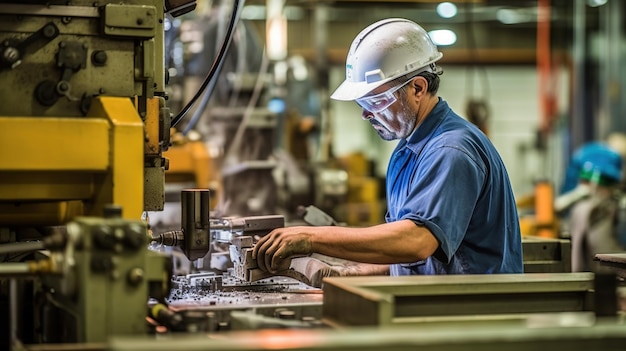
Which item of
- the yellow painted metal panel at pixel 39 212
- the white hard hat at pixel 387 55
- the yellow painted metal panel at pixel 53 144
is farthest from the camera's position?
the white hard hat at pixel 387 55

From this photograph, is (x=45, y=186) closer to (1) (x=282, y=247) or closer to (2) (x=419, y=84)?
(1) (x=282, y=247)

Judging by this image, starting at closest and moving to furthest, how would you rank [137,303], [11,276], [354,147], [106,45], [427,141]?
[137,303] < [11,276] < [106,45] < [427,141] < [354,147]

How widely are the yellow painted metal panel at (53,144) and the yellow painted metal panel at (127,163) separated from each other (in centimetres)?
3

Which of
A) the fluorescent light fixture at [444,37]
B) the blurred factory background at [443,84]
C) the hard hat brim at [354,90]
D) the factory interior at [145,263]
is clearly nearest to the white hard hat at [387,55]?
the hard hat brim at [354,90]

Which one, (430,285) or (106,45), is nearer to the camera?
(430,285)

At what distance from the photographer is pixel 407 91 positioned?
308cm

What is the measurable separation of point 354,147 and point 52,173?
14.3m

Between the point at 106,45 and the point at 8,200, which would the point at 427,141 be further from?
the point at 8,200

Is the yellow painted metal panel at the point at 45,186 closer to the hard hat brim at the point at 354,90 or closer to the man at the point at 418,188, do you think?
the man at the point at 418,188

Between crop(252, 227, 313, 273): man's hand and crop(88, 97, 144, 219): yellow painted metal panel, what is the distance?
0.56 m

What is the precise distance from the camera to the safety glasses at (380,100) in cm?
306

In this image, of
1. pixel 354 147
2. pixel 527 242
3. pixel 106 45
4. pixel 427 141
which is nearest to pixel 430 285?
pixel 427 141

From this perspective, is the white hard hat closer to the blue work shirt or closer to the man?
the man

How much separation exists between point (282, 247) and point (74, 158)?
29.8 inches
